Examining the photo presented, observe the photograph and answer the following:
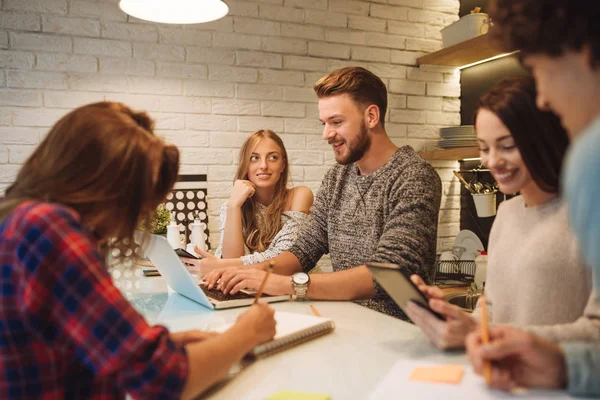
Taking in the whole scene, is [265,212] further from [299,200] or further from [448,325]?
[448,325]

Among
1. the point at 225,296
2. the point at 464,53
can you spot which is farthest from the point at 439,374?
the point at 464,53

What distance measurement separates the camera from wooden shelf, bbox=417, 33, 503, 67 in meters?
3.10

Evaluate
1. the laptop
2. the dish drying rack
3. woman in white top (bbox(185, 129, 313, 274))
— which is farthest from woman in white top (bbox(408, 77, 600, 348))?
the dish drying rack

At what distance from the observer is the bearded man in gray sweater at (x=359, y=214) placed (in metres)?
1.61

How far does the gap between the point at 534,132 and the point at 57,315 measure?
3.24 feet

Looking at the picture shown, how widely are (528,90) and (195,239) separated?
78.1 inches

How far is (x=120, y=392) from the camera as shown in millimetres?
780

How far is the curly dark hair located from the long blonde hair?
1984 millimetres

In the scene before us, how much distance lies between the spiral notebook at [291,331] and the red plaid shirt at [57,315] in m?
0.36

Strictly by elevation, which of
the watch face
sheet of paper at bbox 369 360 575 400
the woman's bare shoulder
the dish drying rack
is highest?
the woman's bare shoulder

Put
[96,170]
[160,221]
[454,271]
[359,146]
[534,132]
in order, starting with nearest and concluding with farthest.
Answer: [96,170]
[534,132]
[359,146]
[160,221]
[454,271]

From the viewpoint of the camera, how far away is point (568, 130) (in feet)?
2.31

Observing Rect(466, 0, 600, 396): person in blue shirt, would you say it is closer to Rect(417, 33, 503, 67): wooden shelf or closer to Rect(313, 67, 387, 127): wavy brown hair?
Rect(313, 67, 387, 127): wavy brown hair

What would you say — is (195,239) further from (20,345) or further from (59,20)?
(20,345)
